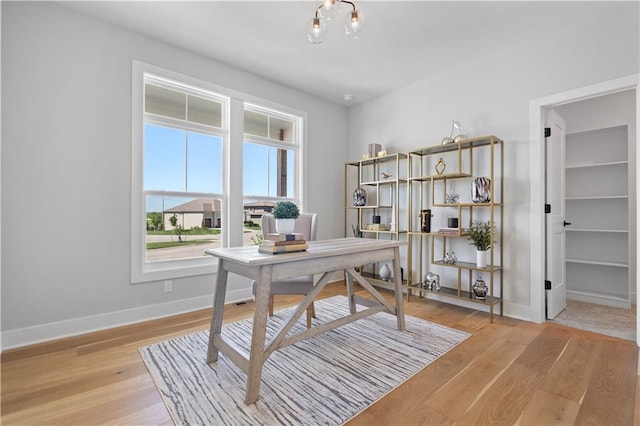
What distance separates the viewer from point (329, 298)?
3699mm

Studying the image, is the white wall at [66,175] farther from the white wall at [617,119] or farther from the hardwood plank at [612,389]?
the white wall at [617,119]

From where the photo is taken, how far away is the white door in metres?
2.95

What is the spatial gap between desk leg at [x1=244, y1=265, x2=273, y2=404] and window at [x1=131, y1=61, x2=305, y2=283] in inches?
71.9

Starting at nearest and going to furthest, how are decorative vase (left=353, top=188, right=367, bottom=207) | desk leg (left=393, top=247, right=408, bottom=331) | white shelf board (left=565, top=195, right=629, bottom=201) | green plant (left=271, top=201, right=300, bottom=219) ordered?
green plant (left=271, top=201, right=300, bottom=219) → desk leg (left=393, top=247, right=408, bottom=331) → white shelf board (left=565, top=195, right=629, bottom=201) → decorative vase (left=353, top=188, right=367, bottom=207)

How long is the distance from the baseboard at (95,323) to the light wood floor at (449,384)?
117 mm

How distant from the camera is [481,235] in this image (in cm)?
307

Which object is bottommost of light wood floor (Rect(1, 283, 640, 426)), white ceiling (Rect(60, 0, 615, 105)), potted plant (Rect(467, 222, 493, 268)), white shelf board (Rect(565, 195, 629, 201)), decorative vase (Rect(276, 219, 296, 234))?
light wood floor (Rect(1, 283, 640, 426))

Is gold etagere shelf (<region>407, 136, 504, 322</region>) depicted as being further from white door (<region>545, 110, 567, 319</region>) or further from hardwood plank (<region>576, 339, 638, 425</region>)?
hardwood plank (<region>576, 339, 638, 425</region>)

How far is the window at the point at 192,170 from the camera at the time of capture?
295 centimetres

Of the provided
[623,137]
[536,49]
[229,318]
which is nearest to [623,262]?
[623,137]

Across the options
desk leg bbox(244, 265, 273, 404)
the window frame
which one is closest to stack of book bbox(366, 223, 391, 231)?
the window frame

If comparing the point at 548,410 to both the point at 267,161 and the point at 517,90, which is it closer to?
the point at 517,90

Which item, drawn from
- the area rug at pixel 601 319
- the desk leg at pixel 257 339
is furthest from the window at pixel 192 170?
the area rug at pixel 601 319

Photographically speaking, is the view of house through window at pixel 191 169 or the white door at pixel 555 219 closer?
the white door at pixel 555 219
